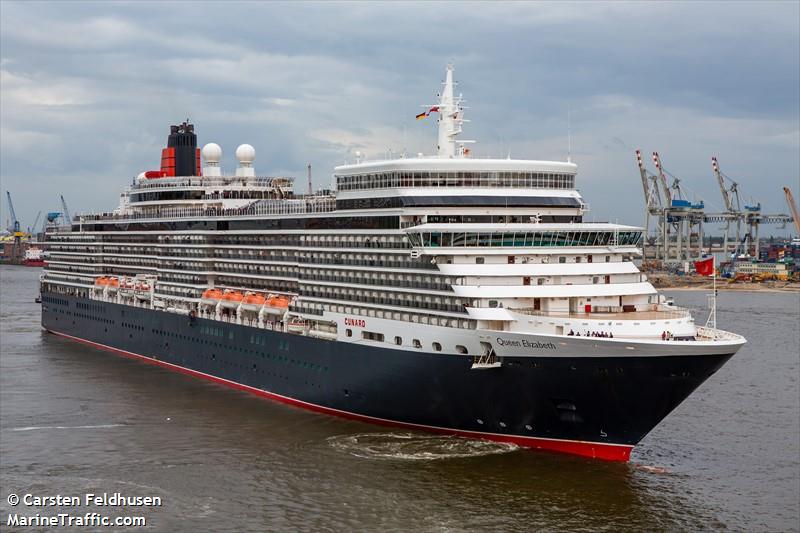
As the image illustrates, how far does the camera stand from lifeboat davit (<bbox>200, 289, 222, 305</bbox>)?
48425 millimetres

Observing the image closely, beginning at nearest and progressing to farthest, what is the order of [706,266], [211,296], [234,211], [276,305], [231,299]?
[706,266], [276,305], [231,299], [211,296], [234,211]

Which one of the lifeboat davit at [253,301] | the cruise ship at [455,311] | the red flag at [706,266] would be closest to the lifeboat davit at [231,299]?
the cruise ship at [455,311]

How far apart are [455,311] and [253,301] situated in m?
15.4

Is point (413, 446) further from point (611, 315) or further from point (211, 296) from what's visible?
point (211, 296)

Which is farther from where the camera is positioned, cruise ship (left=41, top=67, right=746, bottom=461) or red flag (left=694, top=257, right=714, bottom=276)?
red flag (left=694, top=257, right=714, bottom=276)

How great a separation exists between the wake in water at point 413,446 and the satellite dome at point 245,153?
2735cm

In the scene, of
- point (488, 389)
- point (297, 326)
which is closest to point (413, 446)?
point (488, 389)

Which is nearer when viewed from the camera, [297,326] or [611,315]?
[611,315]

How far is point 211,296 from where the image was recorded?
4903cm

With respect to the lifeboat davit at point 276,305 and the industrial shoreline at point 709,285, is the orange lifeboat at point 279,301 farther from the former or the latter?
the industrial shoreline at point 709,285

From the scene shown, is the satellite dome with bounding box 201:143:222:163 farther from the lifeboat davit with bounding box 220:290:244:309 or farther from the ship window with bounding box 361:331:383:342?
the ship window with bounding box 361:331:383:342

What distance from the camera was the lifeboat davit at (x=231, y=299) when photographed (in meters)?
46.7

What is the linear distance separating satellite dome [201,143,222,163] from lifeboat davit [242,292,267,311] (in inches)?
675

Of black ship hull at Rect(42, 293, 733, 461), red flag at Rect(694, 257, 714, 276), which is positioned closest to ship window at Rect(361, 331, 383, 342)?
black ship hull at Rect(42, 293, 733, 461)
